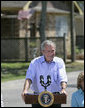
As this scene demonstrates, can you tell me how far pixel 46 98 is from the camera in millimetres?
5012

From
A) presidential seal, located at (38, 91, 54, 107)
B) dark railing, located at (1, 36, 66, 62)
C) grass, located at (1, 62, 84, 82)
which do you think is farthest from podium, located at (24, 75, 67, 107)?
dark railing, located at (1, 36, 66, 62)

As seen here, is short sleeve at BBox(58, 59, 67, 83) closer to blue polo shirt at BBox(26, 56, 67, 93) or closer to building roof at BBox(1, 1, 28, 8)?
blue polo shirt at BBox(26, 56, 67, 93)

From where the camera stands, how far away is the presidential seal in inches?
A: 197

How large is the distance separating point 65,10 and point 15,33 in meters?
4.02

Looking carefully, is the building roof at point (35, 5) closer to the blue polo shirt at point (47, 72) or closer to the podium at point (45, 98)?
the blue polo shirt at point (47, 72)

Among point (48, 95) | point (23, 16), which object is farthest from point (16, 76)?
point (48, 95)

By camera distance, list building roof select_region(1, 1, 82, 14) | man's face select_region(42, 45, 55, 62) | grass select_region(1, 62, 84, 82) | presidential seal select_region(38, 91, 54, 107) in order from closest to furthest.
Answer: presidential seal select_region(38, 91, 54, 107) < man's face select_region(42, 45, 55, 62) < grass select_region(1, 62, 84, 82) < building roof select_region(1, 1, 82, 14)

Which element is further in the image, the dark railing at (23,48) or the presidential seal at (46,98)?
the dark railing at (23,48)

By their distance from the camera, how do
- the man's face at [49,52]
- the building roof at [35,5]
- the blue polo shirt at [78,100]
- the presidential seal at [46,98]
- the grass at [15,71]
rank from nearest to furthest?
the blue polo shirt at [78,100] < the presidential seal at [46,98] < the man's face at [49,52] < the grass at [15,71] < the building roof at [35,5]

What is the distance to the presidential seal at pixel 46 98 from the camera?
197 inches

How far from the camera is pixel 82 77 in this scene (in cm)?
480

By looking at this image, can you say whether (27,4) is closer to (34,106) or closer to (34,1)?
(34,1)

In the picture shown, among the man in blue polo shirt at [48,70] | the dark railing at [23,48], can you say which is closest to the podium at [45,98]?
the man in blue polo shirt at [48,70]

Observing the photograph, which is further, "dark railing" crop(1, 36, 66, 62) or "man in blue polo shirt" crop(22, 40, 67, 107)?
"dark railing" crop(1, 36, 66, 62)
